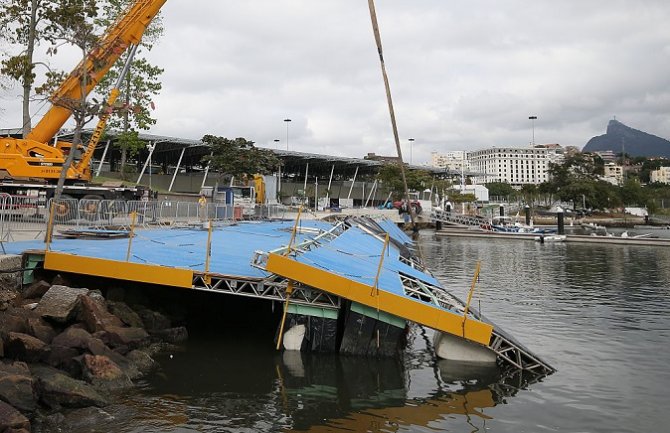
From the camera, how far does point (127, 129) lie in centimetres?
4141

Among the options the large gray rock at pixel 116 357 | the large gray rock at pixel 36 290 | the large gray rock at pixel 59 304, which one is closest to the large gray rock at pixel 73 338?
the large gray rock at pixel 116 357

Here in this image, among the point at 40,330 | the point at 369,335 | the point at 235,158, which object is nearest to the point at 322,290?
the point at 369,335

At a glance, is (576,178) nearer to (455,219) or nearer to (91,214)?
(455,219)

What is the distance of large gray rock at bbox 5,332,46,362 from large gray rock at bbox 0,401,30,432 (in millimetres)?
2156

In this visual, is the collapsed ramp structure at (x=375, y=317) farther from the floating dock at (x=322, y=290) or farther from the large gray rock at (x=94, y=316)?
the large gray rock at (x=94, y=316)

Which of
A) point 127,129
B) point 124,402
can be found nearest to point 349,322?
point 124,402

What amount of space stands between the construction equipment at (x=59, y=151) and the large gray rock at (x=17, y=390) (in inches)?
775

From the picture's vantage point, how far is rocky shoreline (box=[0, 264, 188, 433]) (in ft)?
25.1

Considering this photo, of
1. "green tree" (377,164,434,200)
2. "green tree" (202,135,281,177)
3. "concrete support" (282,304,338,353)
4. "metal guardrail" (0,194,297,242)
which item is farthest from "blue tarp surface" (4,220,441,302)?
"green tree" (377,164,434,200)

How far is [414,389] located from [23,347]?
7.25 m

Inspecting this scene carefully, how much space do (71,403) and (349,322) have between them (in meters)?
5.74

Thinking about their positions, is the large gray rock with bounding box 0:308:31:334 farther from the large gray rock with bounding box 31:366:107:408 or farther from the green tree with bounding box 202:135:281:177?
the green tree with bounding box 202:135:281:177

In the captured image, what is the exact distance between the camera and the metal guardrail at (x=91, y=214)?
56.6 ft

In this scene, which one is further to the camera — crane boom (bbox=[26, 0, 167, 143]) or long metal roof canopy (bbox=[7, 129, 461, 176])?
long metal roof canopy (bbox=[7, 129, 461, 176])
